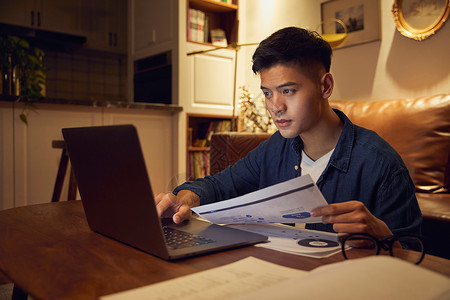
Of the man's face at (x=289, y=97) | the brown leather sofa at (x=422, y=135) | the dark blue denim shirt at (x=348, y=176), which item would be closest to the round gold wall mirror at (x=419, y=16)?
the brown leather sofa at (x=422, y=135)

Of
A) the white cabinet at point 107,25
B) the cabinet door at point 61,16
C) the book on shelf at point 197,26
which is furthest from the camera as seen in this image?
the white cabinet at point 107,25

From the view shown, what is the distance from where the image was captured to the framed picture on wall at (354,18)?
260 cm

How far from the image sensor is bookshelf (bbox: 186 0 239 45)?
3.50 m

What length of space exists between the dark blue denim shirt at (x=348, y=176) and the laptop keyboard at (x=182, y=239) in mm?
301

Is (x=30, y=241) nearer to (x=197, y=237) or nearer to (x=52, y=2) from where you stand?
(x=197, y=237)

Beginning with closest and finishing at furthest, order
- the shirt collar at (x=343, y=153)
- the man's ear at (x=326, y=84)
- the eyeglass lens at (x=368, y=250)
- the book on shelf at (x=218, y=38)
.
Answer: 1. the eyeglass lens at (x=368, y=250)
2. the shirt collar at (x=343, y=153)
3. the man's ear at (x=326, y=84)
4. the book on shelf at (x=218, y=38)

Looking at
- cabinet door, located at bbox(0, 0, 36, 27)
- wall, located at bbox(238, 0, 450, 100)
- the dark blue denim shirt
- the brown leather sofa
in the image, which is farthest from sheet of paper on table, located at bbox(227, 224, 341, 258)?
cabinet door, located at bbox(0, 0, 36, 27)

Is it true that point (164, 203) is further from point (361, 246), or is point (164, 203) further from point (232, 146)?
point (232, 146)

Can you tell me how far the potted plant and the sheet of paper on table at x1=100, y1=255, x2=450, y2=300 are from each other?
2.43 meters

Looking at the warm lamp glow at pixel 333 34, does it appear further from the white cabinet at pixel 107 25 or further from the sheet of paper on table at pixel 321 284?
the white cabinet at pixel 107 25

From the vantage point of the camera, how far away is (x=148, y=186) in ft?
1.76

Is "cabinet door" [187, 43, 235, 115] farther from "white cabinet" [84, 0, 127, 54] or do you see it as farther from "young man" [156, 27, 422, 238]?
"young man" [156, 27, 422, 238]

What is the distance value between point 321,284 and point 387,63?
248cm

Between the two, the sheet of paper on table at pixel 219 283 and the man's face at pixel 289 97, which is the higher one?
the man's face at pixel 289 97
